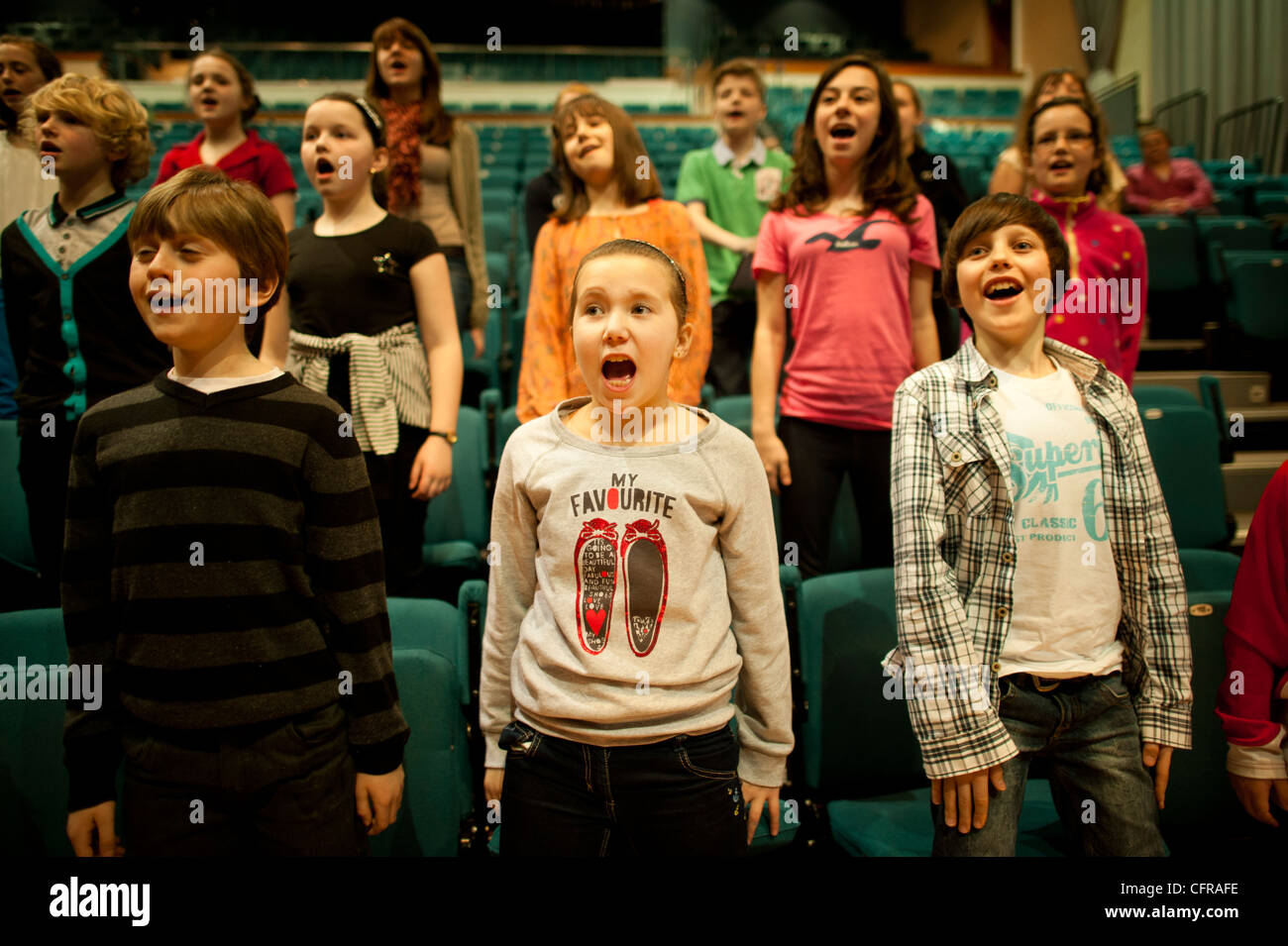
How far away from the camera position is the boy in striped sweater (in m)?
1.03

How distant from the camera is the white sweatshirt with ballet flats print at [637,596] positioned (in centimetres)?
107

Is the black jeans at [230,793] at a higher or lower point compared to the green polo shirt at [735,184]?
lower

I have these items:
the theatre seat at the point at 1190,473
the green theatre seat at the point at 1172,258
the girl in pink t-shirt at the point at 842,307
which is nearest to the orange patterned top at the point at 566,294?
the girl in pink t-shirt at the point at 842,307

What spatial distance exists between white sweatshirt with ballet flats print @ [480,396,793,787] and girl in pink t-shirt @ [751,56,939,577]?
2.05 ft

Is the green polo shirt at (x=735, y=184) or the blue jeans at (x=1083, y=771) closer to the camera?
the blue jeans at (x=1083, y=771)

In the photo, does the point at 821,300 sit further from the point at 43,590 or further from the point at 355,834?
the point at 43,590

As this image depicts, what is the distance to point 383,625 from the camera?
1126mm

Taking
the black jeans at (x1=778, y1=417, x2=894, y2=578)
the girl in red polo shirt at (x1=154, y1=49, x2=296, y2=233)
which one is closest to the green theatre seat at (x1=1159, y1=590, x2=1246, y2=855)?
the black jeans at (x1=778, y1=417, x2=894, y2=578)

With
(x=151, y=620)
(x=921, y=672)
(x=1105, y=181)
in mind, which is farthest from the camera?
(x=1105, y=181)

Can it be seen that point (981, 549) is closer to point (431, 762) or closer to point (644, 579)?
point (644, 579)

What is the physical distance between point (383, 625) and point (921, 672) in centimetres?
77

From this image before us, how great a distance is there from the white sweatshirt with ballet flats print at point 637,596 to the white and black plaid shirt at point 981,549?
0.75 feet

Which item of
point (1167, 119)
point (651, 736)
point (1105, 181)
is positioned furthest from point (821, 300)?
point (1167, 119)

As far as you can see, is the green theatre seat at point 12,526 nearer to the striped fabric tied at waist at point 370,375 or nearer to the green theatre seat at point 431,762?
the striped fabric tied at waist at point 370,375
